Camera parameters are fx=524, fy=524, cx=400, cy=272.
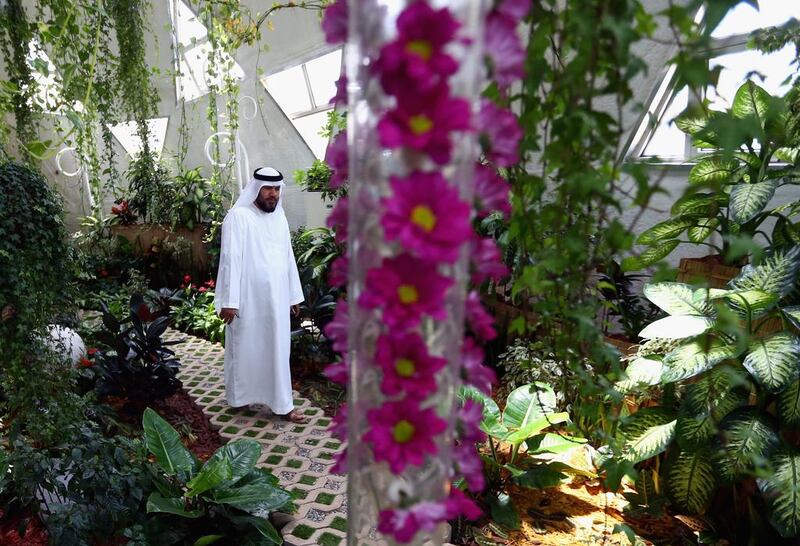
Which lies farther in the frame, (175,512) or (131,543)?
(175,512)

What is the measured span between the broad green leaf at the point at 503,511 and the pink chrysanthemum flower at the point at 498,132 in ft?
6.54

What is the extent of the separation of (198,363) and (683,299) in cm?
362

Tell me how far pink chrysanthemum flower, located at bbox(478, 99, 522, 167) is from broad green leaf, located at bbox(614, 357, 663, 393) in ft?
5.99

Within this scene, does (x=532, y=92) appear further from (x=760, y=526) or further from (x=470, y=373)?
(x=760, y=526)

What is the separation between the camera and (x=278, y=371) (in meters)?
3.32

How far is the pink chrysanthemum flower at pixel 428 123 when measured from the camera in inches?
21.2

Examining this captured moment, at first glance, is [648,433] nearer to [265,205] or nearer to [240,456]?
[240,456]

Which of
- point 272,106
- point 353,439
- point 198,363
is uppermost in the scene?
point 272,106

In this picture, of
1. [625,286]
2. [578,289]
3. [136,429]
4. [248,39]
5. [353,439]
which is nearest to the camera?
[353,439]

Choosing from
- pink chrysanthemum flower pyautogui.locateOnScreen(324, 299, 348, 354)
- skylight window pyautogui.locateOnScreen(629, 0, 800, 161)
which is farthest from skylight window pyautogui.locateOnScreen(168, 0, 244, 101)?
pink chrysanthemum flower pyautogui.locateOnScreen(324, 299, 348, 354)

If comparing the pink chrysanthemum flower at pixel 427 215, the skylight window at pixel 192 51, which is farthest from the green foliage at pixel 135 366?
the skylight window at pixel 192 51

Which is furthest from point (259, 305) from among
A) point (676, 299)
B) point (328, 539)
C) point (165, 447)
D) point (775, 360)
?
point (775, 360)

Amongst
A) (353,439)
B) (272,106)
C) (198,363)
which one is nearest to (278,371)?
(198,363)

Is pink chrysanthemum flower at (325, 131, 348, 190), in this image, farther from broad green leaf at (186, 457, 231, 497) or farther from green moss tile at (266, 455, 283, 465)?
green moss tile at (266, 455, 283, 465)
